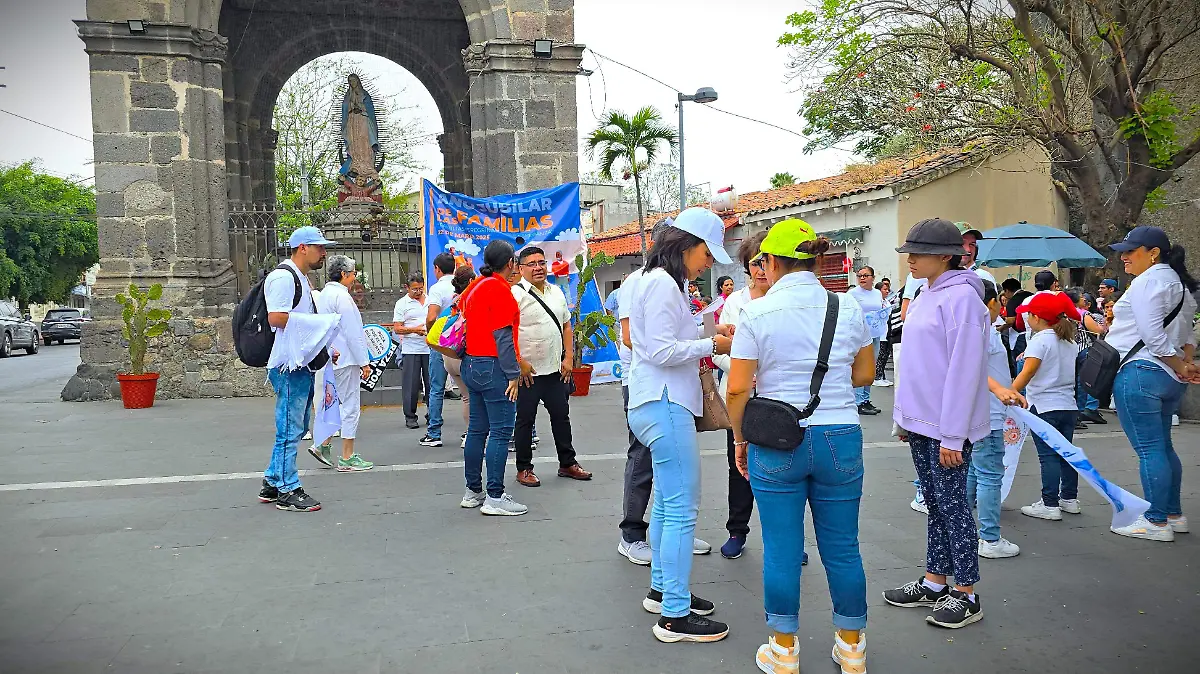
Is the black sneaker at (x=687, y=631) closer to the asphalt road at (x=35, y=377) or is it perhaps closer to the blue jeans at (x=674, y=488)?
the blue jeans at (x=674, y=488)

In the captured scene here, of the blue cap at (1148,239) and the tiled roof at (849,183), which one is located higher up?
the tiled roof at (849,183)

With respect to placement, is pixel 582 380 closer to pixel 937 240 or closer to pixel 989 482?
pixel 989 482

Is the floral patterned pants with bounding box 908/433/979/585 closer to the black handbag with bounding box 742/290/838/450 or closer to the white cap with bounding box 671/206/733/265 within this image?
the black handbag with bounding box 742/290/838/450

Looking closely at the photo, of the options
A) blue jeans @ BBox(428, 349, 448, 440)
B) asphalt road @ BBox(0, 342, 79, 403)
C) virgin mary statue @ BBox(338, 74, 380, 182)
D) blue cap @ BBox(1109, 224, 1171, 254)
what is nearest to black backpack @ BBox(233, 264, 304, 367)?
blue jeans @ BBox(428, 349, 448, 440)

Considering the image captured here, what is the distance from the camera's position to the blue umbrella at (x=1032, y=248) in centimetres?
1042

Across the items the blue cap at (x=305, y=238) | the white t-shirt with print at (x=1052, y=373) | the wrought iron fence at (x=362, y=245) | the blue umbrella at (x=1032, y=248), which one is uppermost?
the wrought iron fence at (x=362, y=245)

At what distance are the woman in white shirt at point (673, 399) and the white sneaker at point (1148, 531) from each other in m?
2.74

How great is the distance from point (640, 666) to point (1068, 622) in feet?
6.15

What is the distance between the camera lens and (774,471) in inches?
125

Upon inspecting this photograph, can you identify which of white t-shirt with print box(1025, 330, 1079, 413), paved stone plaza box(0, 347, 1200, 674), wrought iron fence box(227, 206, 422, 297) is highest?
wrought iron fence box(227, 206, 422, 297)

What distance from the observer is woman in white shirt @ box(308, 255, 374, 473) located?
683 cm

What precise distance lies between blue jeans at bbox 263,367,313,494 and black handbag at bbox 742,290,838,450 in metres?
3.55

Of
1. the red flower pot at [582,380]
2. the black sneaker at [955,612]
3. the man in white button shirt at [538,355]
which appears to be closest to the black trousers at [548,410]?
the man in white button shirt at [538,355]

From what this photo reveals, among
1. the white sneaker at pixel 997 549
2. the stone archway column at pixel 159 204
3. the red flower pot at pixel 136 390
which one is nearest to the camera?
the white sneaker at pixel 997 549
